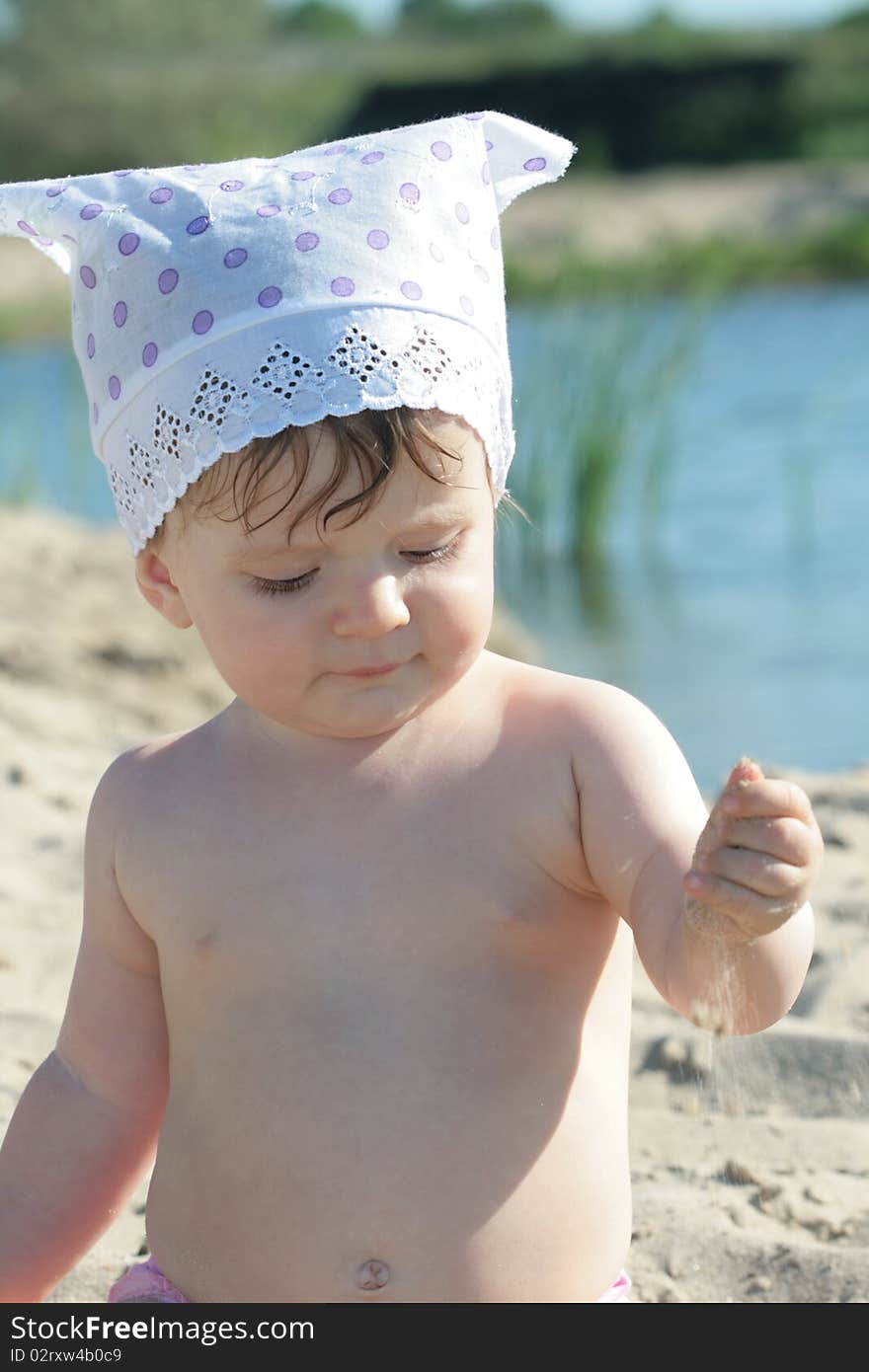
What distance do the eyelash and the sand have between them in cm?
91

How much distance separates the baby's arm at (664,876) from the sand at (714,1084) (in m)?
0.60

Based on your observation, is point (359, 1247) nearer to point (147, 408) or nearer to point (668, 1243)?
point (668, 1243)

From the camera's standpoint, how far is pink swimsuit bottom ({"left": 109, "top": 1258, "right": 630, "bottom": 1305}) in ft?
6.03

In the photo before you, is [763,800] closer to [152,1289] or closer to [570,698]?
[570,698]

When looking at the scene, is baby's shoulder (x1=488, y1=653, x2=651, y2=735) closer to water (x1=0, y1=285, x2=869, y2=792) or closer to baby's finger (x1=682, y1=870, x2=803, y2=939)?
baby's finger (x1=682, y1=870, x2=803, y2=939)

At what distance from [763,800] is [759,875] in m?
0.06

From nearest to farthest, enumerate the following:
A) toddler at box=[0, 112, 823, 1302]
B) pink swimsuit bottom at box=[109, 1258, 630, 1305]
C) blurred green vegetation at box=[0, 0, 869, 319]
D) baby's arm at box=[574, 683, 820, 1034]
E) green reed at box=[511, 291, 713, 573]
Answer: baby's arm at box=[574, 683, 820, 1034] < toddler at box=[0, 112, 823, 1302] < pink swimsuit bottom at box=[109, 1258, 630, 1305] < green reed at box=[511, 291, 713, 573] < blurred green vegetation at box=[0, 0, 869, 319]

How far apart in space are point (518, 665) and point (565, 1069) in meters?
0.40

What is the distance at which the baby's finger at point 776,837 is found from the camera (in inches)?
57.8

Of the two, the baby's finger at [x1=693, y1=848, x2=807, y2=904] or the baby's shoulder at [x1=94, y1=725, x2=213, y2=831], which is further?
the baby's shoulder at [x1=94, y1=725, x2=213, y2=831]

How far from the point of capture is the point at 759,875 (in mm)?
1470

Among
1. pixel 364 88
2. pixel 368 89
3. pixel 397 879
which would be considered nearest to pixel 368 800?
pixel 397 879

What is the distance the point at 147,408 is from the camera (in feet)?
5.93

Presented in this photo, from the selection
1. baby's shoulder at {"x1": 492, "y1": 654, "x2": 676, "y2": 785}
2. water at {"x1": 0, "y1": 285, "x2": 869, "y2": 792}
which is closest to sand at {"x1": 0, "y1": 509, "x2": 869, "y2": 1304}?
baby's shoulder at {"x1": 492, "y1": 654, "x2": 676, "y2": 785}
